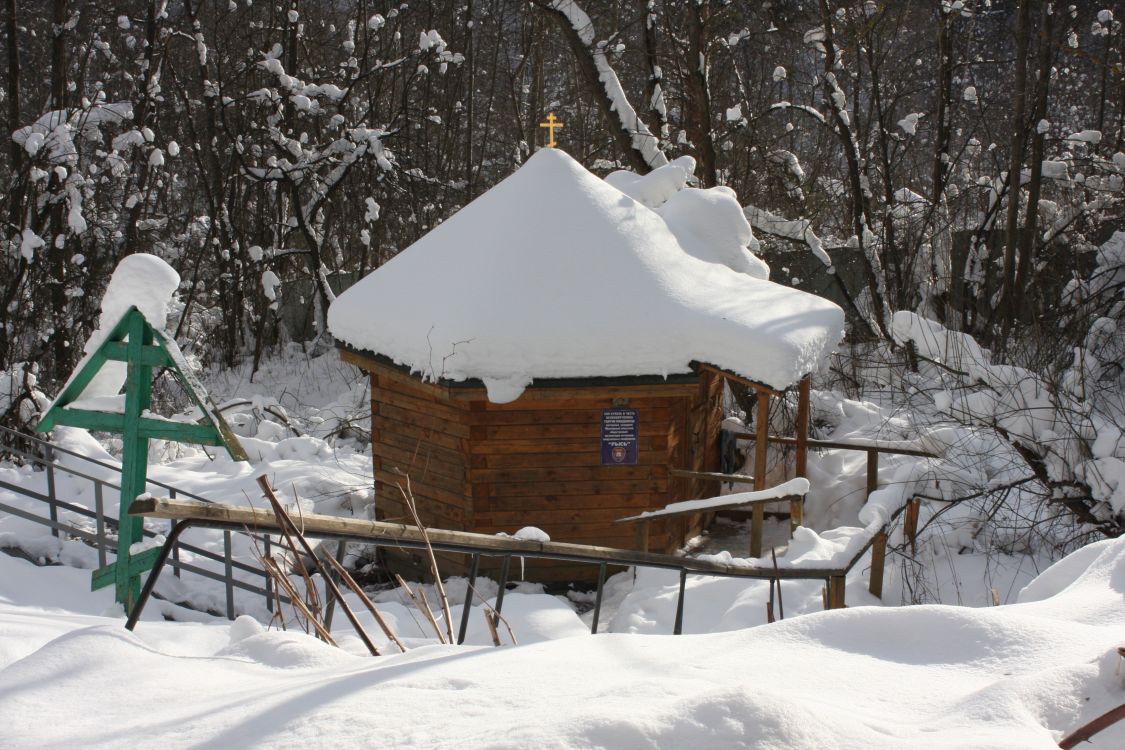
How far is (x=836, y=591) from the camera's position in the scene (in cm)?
661

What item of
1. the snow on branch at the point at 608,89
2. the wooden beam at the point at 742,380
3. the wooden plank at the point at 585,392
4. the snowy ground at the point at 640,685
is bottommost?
the snowy ground at the point at 640,685

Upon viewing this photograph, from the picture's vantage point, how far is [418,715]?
7.23 feet

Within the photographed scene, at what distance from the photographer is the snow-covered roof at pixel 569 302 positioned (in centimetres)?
934

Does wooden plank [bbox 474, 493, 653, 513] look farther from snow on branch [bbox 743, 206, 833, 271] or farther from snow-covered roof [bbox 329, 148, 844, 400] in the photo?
snow on branch [bbox 743, 206, 833, 271]

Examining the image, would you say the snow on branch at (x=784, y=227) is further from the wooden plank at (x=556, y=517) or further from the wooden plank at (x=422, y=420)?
the wooden plank at (x=422, y=420)

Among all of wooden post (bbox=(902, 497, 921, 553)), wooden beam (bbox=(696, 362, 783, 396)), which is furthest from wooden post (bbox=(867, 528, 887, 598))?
wooden beam (bbox=(696, 362, 783, 396))

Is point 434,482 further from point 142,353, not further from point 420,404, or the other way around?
point 142,353

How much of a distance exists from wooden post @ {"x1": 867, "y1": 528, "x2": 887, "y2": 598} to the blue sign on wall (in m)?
2.74

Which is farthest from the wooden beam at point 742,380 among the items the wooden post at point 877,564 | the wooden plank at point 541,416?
the wooden post at point 877,564

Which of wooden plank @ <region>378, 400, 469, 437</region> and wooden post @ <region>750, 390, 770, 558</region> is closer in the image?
wooden post @ <region>750, 390, 770, 558</region>

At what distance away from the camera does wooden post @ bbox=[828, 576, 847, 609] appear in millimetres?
6543

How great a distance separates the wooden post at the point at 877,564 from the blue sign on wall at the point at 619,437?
2.74m

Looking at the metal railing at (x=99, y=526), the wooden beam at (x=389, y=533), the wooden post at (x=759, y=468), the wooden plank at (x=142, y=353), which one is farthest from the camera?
the wooden post at (x=759, y=468)

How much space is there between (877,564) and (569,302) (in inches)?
145
